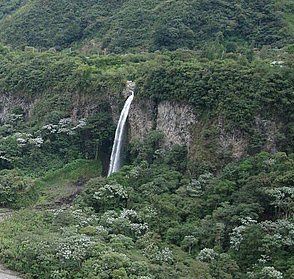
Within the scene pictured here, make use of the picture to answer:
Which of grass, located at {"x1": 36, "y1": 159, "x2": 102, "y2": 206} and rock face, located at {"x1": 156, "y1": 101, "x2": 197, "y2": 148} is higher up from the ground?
A: rock face, located at {"x1": 156, "y1": 101, "x2": 197, "y2": 148}

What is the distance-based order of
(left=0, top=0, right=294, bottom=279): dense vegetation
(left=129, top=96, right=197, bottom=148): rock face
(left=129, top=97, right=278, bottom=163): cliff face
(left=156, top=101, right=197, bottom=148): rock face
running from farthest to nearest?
(left=129, top=96, right=197, bottom=148): rock face
(left=156, top=101, right=197, bottom=148): rock face
(left=129, top=97, right=278, bottom=163): cliff face
(left=0, top=0, right=294, bottom=279): dense vegetation

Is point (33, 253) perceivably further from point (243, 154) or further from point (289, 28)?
point (289, 28)

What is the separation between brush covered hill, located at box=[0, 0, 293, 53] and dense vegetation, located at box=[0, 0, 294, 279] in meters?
0.15

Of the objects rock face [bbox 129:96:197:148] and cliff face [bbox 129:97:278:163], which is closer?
cliff face [bbox 129:97:278:163]

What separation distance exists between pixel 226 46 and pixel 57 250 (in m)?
25.8

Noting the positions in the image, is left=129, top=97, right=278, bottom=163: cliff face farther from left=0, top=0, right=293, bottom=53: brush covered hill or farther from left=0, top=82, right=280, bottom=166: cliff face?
left=0, top=0, right=293, bottom=53: brush covered hill

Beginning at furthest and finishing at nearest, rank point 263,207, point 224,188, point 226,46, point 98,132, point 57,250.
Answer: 1. point 226,46
2. point 98,132
3. point 224,188
4. point 263,207
5. point 57,250

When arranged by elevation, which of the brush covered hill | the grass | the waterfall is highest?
the brush covered hill

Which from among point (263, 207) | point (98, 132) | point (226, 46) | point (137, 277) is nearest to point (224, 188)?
point (263, 207)

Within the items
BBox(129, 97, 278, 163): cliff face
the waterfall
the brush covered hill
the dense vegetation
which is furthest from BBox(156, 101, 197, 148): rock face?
the brush covered hill

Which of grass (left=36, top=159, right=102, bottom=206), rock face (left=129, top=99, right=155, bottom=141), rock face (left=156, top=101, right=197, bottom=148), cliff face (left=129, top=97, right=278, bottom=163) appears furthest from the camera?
rock face (left=129, top=99, right=155, bottom=141)

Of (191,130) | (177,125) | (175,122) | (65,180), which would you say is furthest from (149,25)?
(191,130)

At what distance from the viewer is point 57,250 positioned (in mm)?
21766

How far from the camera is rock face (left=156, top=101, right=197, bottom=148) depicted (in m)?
31.0
